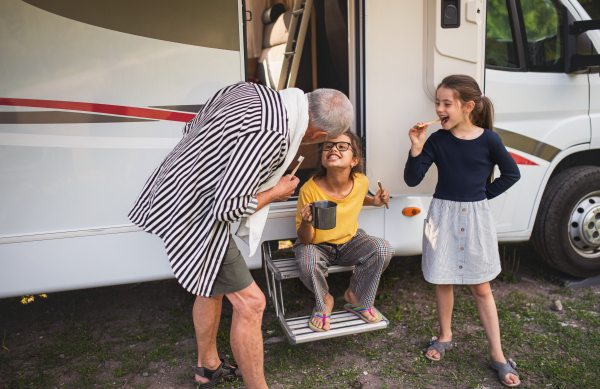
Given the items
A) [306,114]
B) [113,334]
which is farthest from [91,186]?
[306,114]

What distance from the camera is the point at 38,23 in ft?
7.89

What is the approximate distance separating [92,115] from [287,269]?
1.40 meters

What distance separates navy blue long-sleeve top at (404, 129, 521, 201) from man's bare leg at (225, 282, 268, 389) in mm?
1122

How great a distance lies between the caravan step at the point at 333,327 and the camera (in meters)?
2.51

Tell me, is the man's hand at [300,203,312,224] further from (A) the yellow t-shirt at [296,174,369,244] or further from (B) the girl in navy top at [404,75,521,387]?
(B) the girl in navy top at [404,75,521,387]

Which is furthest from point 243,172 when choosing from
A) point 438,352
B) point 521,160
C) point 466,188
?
point 521,160

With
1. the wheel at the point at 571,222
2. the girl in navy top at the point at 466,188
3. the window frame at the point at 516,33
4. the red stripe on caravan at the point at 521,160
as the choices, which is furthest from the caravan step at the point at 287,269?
the window frame at the point at 516,33

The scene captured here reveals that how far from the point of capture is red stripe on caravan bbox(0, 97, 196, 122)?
7.94 feet

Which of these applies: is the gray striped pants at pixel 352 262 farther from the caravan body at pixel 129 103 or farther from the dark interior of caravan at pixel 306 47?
the dark interior of caravan at pixel 306 47

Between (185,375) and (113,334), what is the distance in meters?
0.74

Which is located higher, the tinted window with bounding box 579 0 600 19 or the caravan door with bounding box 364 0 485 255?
the tinted window with bounding box 579 0 600 19

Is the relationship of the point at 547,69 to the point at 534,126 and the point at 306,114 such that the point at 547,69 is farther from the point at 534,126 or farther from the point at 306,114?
the point at 306,114

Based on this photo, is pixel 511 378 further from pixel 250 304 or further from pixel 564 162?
pixel 564 162

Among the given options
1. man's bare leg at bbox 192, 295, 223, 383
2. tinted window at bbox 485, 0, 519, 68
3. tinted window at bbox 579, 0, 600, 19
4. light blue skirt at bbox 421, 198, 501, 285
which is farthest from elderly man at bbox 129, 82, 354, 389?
tinted window at bbox 579, 0, 600, 19
